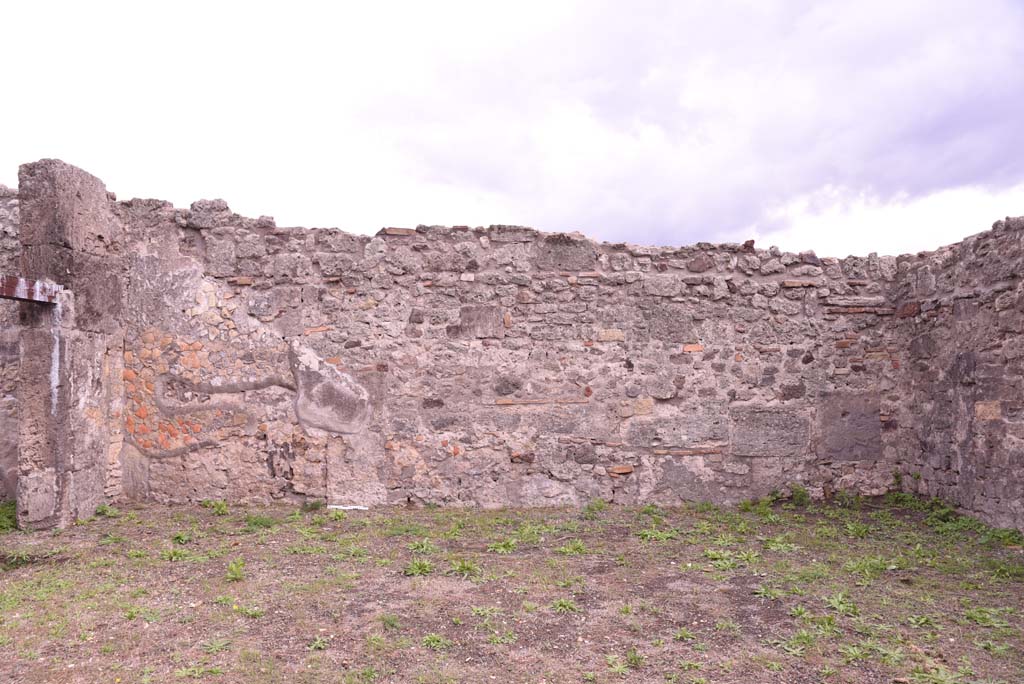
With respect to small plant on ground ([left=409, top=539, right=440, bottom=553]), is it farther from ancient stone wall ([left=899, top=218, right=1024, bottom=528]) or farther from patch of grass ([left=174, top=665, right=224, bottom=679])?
ancient stone wall ([left=899, top=218, right=1024, bottom=528])

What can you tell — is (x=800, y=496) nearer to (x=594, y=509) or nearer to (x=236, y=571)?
(x=594, y=509)

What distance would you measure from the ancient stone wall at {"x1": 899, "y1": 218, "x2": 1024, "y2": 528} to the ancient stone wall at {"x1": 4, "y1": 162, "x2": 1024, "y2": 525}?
4 cm

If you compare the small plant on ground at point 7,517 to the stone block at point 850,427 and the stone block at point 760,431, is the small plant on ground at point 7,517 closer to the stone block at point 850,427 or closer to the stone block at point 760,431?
the stone block at point 760,431

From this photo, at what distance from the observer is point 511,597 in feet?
14.1

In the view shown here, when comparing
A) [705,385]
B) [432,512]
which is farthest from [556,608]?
[705,385]

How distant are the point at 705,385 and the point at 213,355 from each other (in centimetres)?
462

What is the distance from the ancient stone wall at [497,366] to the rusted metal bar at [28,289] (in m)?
0.56

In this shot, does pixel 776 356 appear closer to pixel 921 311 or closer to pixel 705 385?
pixel 705 385

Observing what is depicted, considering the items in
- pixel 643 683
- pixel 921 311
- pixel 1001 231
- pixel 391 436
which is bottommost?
pixel 643 683

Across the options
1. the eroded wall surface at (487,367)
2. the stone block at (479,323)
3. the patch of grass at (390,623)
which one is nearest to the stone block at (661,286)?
the eroded wall surface at (487,367)

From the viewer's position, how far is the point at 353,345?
6.65m

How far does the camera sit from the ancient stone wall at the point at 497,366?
6578 mm

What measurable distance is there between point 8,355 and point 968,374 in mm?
8481

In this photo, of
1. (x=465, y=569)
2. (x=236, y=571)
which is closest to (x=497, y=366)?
(x=465, y=569)
